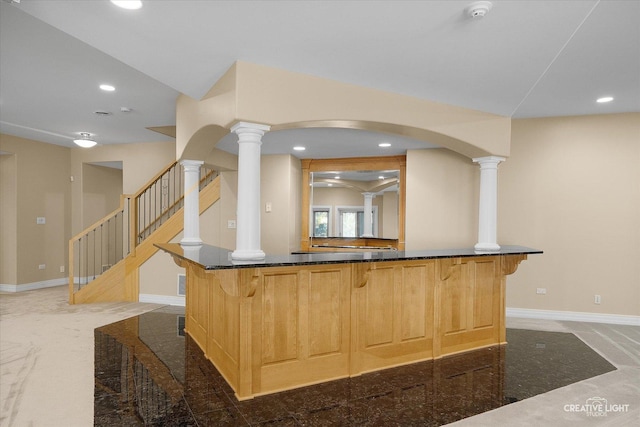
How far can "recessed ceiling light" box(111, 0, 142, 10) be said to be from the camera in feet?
7.36

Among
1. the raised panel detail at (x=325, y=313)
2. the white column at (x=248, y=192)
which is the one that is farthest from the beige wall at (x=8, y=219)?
the raised panel detail at (x=325, y=313)

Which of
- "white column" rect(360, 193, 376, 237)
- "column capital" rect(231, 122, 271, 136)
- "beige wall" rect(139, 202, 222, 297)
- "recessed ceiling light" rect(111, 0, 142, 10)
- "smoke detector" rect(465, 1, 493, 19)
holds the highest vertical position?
"smoke detector" rect(465, 1, 493, 19)

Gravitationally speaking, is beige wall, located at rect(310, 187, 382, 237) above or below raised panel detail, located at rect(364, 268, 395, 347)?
above

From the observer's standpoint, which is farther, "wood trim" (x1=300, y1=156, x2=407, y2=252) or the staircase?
"wood trim" (x1=300, y1=156, x2=407, y2=252)

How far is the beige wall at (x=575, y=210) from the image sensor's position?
5.06 m

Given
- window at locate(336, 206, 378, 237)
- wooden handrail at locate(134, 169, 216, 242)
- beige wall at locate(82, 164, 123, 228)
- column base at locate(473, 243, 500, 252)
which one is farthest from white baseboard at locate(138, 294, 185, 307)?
column base at locate(473, 243, 500, 252)

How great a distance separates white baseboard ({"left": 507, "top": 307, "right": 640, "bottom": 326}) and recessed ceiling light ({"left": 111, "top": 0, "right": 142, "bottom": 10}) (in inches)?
219

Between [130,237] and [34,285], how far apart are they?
7.93ft

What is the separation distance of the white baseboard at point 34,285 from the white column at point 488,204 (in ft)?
25.9

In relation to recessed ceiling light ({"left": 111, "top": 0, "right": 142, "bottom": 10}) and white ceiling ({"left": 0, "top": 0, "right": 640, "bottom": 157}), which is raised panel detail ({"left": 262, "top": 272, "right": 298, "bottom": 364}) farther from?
recessed ceiling light ({"left": 111, "top": 0, "right": 142, "bottom": 10})

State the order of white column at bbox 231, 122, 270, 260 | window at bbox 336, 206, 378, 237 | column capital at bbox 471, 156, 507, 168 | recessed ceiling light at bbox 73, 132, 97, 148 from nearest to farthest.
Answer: white column at bbox 231, 122, 270, 260
column capital at bbox 471, 156, 507, 168
recessed ceiling light at bbox 73, 132, 97, 148
window at bbox 336, 206, 378, 237

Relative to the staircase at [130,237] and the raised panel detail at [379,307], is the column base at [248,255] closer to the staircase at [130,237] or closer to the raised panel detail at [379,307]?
the raised panel detail at [379,307]

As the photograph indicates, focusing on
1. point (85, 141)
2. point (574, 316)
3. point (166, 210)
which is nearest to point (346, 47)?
point (574, 316)

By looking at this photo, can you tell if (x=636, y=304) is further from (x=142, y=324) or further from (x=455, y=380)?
(x=142, y=324)
